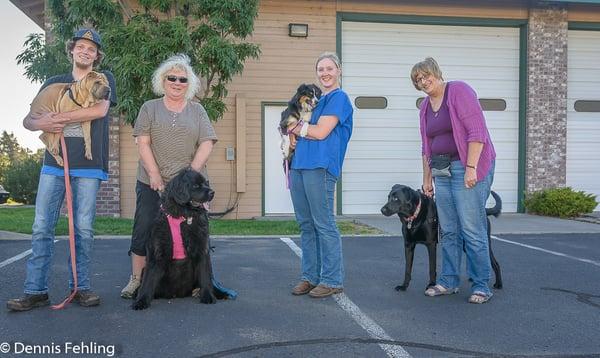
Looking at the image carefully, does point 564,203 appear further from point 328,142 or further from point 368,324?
point 368,324

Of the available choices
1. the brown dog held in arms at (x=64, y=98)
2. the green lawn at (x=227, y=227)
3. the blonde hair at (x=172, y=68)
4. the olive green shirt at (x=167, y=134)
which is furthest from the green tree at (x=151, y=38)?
the brown dog held in arms at (x=64, y=98)

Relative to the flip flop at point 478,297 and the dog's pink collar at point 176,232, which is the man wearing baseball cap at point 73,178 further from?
the flip flop at point 478,297

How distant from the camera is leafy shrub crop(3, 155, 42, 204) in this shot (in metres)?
19.2

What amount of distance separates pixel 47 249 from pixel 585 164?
12.7 m

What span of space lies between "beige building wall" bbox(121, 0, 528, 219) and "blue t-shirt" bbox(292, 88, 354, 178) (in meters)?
7.39

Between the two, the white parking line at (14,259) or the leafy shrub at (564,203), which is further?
the leafy shrub at (564,203)

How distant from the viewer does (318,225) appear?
473 centimetres

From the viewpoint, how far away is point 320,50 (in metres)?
12.3

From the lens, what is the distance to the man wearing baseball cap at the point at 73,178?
13.8 ft

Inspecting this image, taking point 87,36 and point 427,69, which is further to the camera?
point 427,69

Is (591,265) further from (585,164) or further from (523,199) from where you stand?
(585,164)

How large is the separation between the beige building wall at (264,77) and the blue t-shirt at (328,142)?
739 cm

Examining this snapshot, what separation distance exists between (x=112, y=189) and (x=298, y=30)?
205 inches

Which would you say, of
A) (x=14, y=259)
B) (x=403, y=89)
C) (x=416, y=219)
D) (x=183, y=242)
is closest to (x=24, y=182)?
(x=403, y=89)
